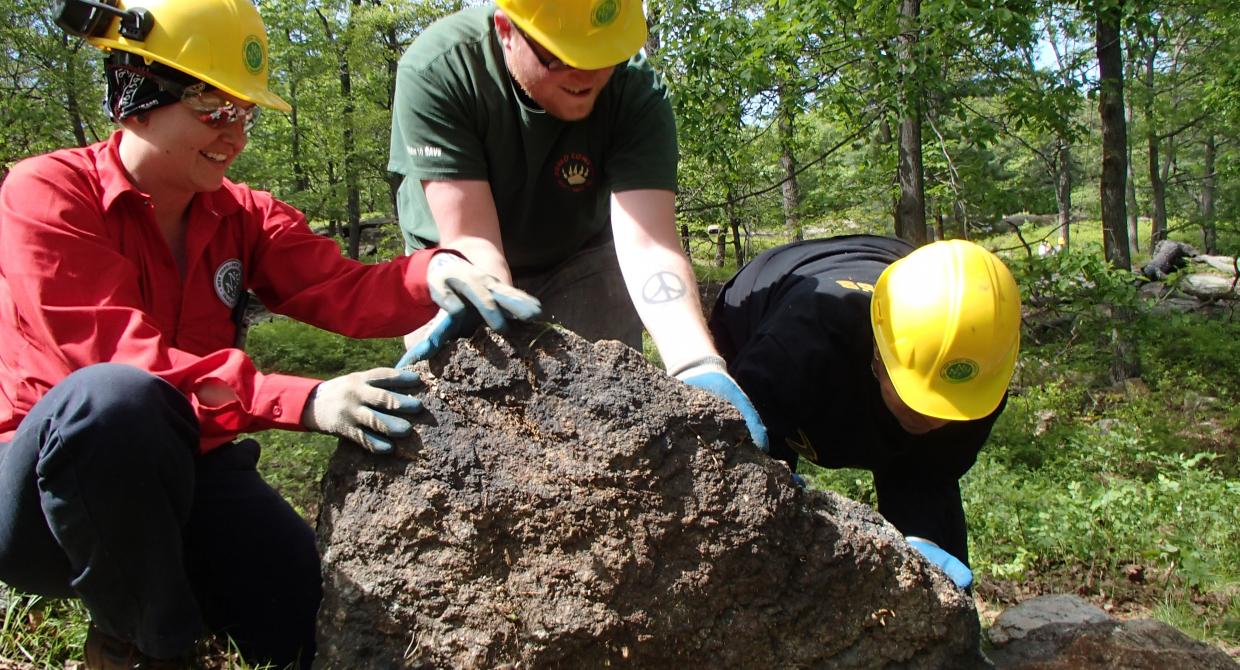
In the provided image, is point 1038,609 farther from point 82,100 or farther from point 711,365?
point 82,100

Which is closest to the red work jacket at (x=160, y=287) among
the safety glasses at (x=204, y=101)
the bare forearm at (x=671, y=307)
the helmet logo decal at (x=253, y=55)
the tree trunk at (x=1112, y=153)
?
the safety glasses at (x=204, y=101)

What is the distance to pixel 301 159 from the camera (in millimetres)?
14828

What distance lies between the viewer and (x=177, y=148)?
84.3 inches

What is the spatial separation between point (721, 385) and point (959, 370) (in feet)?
2.38

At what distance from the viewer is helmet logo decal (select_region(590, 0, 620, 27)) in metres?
2.33

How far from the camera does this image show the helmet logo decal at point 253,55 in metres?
2.20

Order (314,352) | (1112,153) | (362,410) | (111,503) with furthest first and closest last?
(1112,153) < (314,352) < (362,410) < (111,503)

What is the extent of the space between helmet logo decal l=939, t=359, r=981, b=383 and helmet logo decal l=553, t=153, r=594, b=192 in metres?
1.27

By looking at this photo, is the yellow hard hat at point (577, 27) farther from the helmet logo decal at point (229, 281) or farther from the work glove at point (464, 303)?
the helmet logo decal at point (229, 281)

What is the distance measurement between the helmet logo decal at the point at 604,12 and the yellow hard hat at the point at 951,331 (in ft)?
3.59

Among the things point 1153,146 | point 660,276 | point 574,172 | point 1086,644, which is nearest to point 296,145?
point 574,172

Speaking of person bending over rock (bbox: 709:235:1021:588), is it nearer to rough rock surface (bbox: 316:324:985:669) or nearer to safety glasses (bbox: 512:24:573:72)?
rough rock surface (bbox: 316:324:985:669)

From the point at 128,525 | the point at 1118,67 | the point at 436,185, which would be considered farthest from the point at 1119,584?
the point at 1118,67

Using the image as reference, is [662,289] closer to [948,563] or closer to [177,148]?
[948,563]
